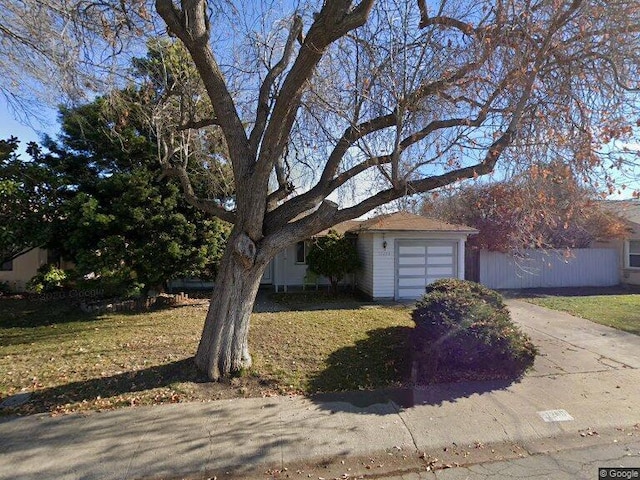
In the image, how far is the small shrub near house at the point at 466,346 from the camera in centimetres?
541

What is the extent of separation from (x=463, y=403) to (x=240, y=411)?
2796 mm

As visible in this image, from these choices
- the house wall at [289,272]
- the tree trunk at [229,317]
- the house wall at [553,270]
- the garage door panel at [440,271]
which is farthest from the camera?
the house wall at [553,270]

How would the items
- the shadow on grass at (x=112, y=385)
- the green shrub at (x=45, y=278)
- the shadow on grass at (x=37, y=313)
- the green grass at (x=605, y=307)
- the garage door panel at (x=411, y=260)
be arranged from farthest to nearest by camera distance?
1. the garage door panel at (x=411, y=260)
2. the green shrub at (x=45, y=278)
3. the shadow on grass at (x=37, y=313)
4. the green grass at (x=605, y=307)
5. the shadow on grass at (x=112, y=385)

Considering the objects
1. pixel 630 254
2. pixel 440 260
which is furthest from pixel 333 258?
pixel 630 254

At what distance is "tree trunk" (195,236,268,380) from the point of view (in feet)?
17.1

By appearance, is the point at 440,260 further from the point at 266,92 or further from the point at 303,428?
the point at 303,428

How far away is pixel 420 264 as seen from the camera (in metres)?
13.3

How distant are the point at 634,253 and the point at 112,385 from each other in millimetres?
20505

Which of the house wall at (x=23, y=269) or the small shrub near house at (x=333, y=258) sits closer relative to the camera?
the small shrub near house at (x=333, y=258)

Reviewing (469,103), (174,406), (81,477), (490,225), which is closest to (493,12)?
(469,103)

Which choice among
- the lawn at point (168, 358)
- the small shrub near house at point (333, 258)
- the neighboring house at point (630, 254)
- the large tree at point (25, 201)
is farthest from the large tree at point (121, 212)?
the neighboring house at point (630, 254)

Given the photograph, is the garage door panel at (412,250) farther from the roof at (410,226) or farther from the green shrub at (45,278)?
the green shrub at (45,278)

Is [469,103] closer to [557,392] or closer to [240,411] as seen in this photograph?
[557,392]

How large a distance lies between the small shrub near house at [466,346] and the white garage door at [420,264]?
24.1 feet
